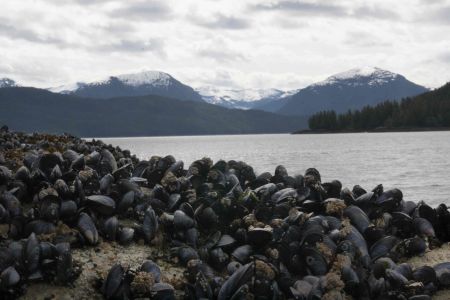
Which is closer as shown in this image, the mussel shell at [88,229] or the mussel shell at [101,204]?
the mussel shell at [88,229]

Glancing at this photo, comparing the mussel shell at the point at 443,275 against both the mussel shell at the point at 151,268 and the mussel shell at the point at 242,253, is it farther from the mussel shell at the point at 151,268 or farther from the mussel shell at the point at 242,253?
the mussel shell at the point at 151,268

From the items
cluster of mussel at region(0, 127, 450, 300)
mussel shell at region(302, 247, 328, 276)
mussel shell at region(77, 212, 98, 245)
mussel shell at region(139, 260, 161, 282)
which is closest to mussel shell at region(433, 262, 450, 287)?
cluster of mussel at region(0, 127, 450, 300)

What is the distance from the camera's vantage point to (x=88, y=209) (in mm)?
7859

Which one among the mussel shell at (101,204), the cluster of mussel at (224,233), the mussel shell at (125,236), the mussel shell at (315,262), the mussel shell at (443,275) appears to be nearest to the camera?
the cluster of mussel at (224,233)

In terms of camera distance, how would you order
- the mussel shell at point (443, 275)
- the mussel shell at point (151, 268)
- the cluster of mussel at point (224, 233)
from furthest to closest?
the mussel shell at point (443, 275), the mussel shell at point (151, 268), the cluster of mussel at point (224, 233)

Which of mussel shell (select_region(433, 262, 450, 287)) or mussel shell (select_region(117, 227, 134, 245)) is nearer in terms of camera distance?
mussel shell (select_region(433, 262, 450, 287))

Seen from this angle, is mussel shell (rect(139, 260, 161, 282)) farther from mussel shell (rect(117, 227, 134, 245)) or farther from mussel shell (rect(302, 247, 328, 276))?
mussel shell (rect(302, 247, 328, 276))

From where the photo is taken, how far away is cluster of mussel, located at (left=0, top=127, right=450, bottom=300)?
249 inches

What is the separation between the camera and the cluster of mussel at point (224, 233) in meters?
→ 6.31

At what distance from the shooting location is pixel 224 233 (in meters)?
8.12

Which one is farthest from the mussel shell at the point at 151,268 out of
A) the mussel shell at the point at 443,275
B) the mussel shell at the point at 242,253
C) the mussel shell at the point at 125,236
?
the mussel shell at the point at 443,275

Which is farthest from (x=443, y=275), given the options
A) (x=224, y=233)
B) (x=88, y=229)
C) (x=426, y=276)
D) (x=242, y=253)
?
(x=88, y=229)

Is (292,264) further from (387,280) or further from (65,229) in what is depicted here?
(65,229)

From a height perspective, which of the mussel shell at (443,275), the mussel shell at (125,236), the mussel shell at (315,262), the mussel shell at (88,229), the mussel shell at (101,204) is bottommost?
the mussel shell at (443,275)
